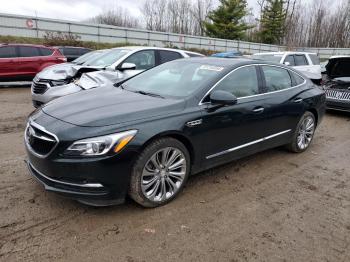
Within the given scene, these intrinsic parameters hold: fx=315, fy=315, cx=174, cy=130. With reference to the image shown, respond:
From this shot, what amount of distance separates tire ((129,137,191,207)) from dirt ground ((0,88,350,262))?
0.15 meters

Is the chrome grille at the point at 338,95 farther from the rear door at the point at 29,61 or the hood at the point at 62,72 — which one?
the rear door at the point at 29,61

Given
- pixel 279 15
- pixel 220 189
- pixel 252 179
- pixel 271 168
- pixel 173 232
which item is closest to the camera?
pixel 173 232

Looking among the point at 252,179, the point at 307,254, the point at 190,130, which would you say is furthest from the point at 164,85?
the point at 307,254

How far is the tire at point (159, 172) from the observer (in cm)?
310

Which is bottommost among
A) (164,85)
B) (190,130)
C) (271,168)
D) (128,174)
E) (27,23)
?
(271,168)

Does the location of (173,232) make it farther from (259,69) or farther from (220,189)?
(259,69)

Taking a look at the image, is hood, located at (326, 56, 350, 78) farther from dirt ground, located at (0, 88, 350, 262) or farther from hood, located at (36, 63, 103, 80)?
hood, located at (36, 63, 103, 80)

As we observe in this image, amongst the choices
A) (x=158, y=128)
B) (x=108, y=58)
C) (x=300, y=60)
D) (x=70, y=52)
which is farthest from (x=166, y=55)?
(x=70, y=52)

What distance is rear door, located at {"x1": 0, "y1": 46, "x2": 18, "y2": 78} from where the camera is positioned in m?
11.0

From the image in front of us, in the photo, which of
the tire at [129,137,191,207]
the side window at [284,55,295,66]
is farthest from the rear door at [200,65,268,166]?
the side window at [284,55,295,66]

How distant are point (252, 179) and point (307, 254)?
5.05 feet

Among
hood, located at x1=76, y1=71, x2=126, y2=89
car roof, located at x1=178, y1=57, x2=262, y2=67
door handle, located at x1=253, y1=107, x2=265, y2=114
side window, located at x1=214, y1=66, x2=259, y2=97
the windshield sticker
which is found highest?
car roof, located at x1=178, y1=57, x2=262, y2=67

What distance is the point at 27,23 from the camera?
21.0m

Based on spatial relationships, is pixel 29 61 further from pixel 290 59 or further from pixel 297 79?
pixel 297 79
